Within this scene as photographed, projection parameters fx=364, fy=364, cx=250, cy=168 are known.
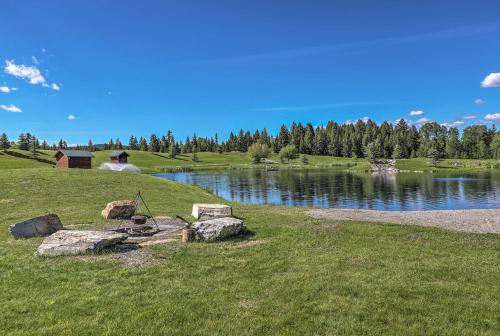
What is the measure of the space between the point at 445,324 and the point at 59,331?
9877 millimetres

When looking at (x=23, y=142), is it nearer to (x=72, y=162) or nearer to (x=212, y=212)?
(x=72, y=162)

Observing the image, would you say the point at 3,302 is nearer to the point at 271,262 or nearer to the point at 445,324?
Result: the point at 271,262

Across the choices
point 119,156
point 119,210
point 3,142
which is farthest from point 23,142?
point 119,210

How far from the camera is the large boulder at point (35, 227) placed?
1952 cm

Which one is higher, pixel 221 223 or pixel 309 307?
pixel 221 223

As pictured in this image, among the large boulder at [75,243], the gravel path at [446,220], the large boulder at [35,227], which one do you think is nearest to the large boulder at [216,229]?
the large boulder at [75,243]

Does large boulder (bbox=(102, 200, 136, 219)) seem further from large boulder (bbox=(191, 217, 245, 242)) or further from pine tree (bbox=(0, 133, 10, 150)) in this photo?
pine tree (bbox=(0, 133, 10, 150))

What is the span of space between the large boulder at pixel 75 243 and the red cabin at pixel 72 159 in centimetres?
7144

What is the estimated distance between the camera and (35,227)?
1998cm

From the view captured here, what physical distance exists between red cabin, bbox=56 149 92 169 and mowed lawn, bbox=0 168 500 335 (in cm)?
6792

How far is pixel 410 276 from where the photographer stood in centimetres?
1315

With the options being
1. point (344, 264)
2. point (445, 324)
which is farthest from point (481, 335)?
point (344, 264)

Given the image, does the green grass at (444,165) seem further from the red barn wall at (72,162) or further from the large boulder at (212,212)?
the large boulder at (212,212)

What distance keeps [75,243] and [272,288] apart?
9500 millimetres
